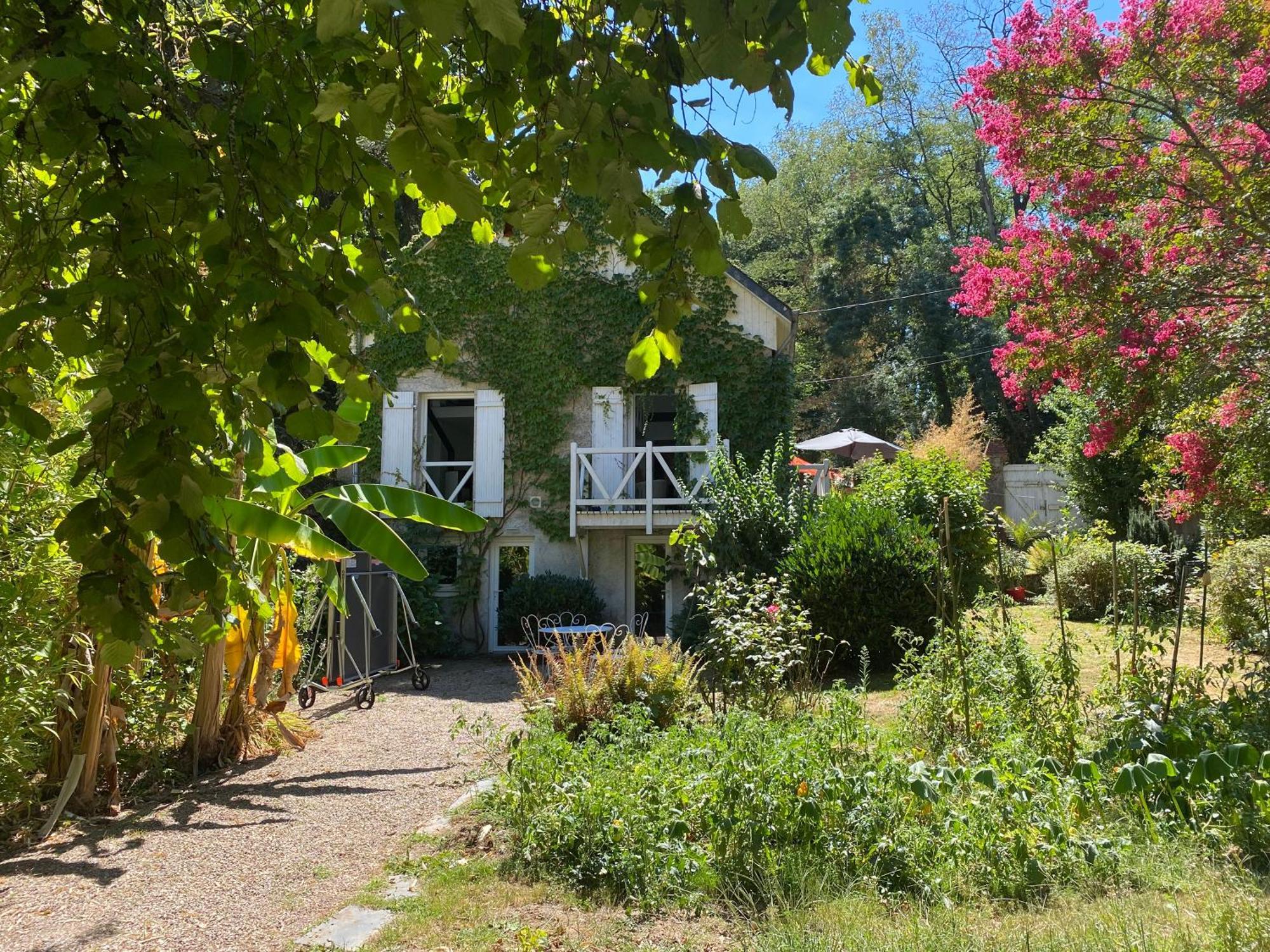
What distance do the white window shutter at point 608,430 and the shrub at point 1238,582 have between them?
8.67 meters

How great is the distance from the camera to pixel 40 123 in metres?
2.54

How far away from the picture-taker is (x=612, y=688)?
6605 mm

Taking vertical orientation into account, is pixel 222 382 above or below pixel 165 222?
below

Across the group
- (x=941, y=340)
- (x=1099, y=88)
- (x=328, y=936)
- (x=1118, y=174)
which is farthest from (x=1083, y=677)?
(x=941, y=340)

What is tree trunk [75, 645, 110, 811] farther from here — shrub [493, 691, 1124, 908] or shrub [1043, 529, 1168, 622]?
shrub [1043, 529, 1168, 622]

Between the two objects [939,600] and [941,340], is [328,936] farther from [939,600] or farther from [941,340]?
[941,340]

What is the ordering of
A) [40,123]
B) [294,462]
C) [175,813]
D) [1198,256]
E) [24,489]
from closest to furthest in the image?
1. [40,123]
2. [294,462]
3. [24,489]
4. [175,813]
5. [1198,256]

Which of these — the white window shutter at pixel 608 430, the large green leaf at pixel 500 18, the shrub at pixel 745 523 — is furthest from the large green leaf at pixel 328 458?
the white window shutter at pixel 608 430

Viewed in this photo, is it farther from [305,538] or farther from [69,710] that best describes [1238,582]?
[69,710]

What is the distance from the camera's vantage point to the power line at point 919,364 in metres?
28.5

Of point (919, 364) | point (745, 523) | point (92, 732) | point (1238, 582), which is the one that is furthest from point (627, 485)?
point (919, 364)

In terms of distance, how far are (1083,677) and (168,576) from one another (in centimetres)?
877

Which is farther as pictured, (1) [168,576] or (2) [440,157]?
(1) [168,576]

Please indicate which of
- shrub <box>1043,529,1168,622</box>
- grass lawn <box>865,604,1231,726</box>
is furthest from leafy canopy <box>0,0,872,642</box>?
shrub <box>1043,529,1168,622</box>
